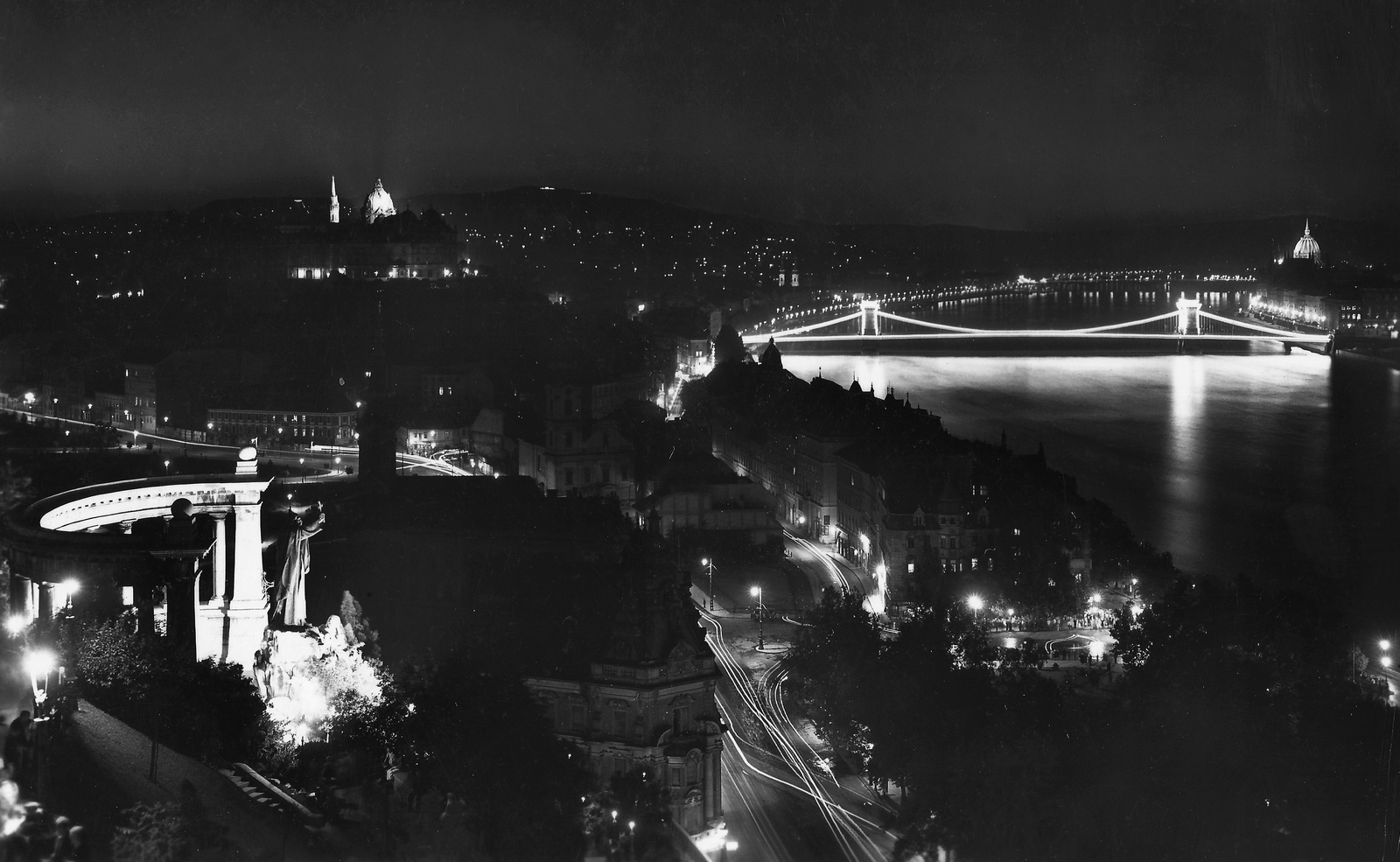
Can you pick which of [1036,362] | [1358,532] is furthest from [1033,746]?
[1036,362]

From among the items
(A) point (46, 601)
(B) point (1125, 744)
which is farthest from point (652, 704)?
(A) point (46, 601)

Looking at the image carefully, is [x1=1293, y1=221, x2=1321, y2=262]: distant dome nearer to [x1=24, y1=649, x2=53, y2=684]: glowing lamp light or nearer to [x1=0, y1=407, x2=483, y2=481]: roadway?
[x1=0, y1=407, x2=483, y2=481]: roadway

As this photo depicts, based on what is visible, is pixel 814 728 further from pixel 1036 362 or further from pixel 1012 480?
pixel 1036 362

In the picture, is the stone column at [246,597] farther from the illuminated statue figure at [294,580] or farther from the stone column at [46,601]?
the stone column at [46,601]

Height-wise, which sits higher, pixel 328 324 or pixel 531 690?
pixel 328 324

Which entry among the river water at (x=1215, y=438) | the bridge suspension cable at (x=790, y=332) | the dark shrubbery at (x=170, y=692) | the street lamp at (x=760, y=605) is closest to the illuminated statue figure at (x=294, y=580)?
the dark shrubbery at (x=170, y=692)

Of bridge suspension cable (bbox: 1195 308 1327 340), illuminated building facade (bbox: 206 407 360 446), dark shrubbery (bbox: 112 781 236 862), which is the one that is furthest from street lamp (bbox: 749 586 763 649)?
bridge suspension cable (bbox: 1195 308 1327 340)
